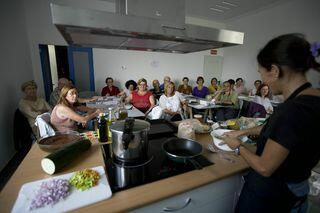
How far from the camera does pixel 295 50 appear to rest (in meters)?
0.68

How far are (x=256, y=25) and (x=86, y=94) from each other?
5.36m

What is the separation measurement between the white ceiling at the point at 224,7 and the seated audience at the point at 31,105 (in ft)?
12.5

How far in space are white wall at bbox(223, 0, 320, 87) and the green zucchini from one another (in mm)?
3442

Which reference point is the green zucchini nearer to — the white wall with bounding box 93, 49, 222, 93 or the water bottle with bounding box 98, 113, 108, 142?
the water bottle with bounding box 98, 113, 108, 142

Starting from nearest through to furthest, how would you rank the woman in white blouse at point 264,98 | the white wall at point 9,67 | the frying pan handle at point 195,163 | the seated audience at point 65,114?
the frying pan handle at point 195,163 → the seated audience at point 65,114 → the white wall at point 9,67 → the woman in white blouse at point 264,98

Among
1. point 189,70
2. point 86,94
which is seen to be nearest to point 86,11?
point 86,94

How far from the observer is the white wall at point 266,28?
3963 millimetres

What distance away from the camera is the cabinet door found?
79 cm

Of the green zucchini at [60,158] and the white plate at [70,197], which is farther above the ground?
the green zucchini at [60,158]

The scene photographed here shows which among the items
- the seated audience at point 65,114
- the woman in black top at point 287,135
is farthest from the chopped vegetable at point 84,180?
the seated audience at point 65,114

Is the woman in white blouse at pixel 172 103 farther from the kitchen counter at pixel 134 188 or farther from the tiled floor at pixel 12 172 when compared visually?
the tiled floor at pixel 12 172

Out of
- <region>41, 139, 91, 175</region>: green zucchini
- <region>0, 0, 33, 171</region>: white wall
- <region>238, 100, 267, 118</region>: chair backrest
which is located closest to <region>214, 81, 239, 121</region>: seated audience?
<region>238, 100, 267, 118</region>: chair backrest

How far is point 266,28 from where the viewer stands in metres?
4.91

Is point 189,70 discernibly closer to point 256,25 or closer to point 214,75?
point 214,75
